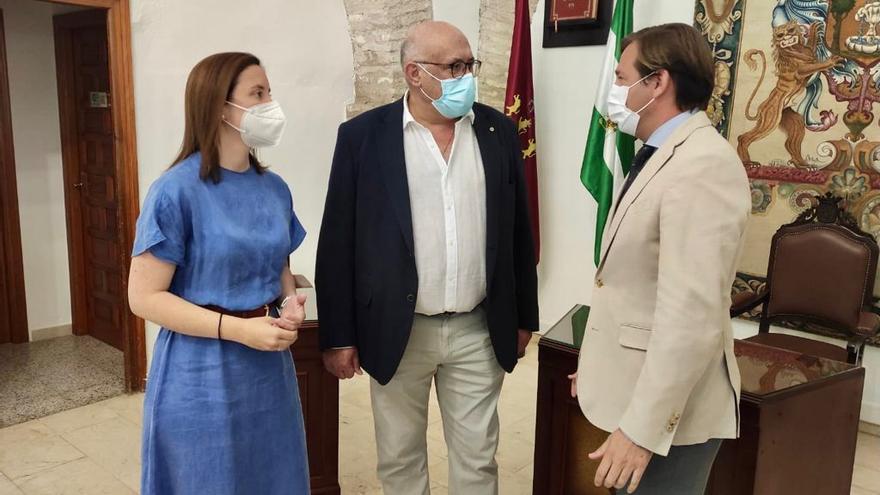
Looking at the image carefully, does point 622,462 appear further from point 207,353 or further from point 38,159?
point 38,159

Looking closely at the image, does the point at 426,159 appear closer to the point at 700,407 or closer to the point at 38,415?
the point at 700,407

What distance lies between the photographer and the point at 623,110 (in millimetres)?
1541

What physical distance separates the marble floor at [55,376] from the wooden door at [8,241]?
0.14 meters

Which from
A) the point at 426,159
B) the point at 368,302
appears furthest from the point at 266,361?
the point at 426,159

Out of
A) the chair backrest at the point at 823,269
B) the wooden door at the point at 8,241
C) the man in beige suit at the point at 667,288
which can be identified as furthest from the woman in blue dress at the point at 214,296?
the wooden door at the point at 8,241

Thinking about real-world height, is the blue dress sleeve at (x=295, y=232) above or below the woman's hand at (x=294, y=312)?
above

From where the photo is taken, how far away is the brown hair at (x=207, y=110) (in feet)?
5.16

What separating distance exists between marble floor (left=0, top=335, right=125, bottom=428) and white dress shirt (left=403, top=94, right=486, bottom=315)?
2.63m

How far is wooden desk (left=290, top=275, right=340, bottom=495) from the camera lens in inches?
98.8

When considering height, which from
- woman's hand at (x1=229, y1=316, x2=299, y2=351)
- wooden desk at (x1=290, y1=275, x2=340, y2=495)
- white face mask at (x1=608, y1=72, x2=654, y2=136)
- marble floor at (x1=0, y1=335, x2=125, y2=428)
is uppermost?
white face mask at (x1=608, y1=72, x2=654, y2=136)

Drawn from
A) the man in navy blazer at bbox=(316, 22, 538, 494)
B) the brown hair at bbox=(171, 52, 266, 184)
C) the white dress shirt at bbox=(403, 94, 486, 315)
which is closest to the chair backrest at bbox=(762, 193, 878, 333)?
the man in navy blazer at bbox=(316, 22, 538, 494)

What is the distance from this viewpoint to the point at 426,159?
1.91 m

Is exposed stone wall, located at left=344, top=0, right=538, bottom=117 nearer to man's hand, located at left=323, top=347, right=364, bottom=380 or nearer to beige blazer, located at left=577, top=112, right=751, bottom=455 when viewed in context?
man's hand, located at left=323, top=347, right=364, bottom=380

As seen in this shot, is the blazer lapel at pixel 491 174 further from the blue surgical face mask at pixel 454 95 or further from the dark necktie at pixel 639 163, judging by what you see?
the dark necktie at pixel 639 163
